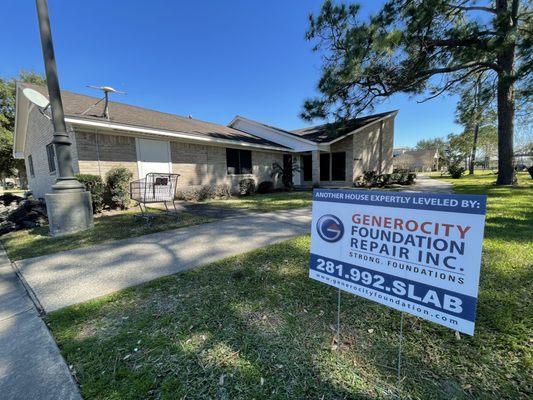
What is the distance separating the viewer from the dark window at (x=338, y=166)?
17103 mm

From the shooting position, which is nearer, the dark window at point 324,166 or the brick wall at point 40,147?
the brick wall at point 40,147

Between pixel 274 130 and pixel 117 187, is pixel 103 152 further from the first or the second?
pixel 274 130

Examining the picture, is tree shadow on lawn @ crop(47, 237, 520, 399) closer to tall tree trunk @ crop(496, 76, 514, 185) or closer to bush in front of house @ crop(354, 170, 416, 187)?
tall tree trunk @ crop(496, 76, 514, 185)

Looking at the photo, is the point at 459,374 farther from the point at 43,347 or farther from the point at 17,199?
the point at 17,199

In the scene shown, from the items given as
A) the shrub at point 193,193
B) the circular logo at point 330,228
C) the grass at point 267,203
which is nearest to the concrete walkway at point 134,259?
the circular logo at point 330,228

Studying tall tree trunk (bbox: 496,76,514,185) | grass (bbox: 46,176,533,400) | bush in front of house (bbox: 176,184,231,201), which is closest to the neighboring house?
tall tree trunk (bbox: 496,76,514,185)

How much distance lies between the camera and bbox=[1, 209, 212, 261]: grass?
171 inches

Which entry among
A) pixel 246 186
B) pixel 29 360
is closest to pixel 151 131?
pixel 246 186

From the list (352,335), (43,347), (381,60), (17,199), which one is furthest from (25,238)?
(381,60)

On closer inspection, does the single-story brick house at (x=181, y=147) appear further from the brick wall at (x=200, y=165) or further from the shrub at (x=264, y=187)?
the shrub at (x=264, y=187)

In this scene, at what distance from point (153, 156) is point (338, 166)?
41.6ft

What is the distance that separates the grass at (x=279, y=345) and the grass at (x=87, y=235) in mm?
2700

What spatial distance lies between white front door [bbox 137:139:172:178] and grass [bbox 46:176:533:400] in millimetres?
7783

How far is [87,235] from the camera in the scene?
4.98 m
